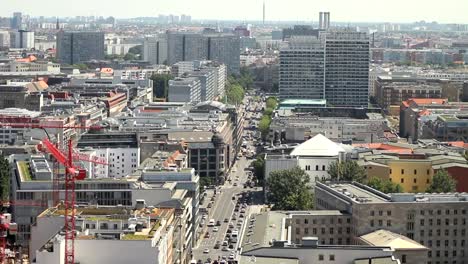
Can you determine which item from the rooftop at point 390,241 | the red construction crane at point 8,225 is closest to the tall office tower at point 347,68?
the red construction crane at point 8,225

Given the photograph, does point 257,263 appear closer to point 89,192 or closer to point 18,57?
point 89,192

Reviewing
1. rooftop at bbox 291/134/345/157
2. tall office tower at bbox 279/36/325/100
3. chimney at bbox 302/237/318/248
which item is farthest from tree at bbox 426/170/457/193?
tall office tower at bbox 279/36/325/100

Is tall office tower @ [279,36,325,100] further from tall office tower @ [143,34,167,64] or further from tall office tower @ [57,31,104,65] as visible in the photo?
tall office tower @ [143,34,167,64]

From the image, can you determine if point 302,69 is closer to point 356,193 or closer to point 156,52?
point 356,193

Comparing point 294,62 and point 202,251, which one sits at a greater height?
point 294,62

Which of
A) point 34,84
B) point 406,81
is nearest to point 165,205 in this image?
point 34,84

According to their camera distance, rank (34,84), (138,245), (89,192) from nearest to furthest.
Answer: (138,245) < (89,192) < (34,84)

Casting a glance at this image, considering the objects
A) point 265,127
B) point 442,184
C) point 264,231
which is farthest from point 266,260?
point 265,127

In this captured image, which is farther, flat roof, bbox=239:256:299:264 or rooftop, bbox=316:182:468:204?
rooftop, bbox=316:182:468:204
